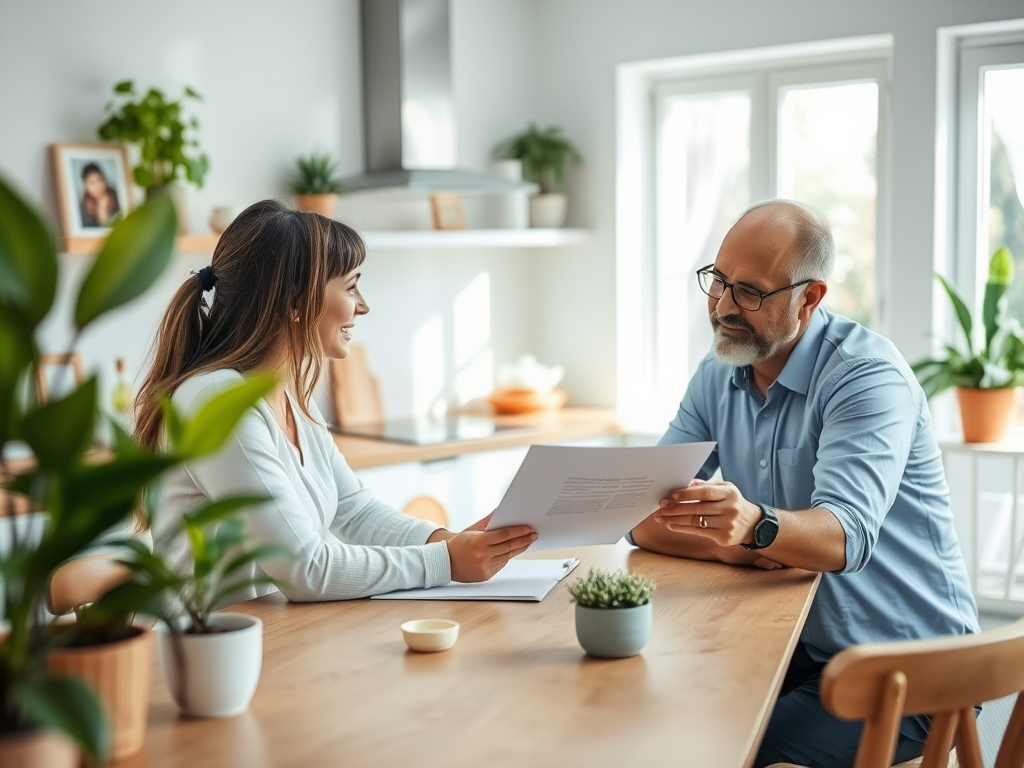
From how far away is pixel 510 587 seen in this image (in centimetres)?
180

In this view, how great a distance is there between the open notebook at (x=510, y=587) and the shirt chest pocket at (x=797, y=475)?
45 centimetres

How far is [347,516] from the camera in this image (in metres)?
2.11

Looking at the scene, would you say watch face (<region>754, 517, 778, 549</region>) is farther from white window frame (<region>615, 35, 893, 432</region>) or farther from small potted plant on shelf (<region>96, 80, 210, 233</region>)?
white window frame (<region>615, 35, 893, 432</region>)

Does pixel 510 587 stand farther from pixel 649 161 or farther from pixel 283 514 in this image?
pixel 649 161

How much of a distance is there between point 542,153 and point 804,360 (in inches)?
104

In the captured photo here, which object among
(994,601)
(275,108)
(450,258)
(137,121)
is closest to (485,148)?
(450,258)

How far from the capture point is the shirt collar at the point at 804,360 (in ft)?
7.05

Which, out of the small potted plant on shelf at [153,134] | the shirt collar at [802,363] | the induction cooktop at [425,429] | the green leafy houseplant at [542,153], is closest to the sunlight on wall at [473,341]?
the induction cooktop at [425,429]

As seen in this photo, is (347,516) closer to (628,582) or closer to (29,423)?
(628,582)

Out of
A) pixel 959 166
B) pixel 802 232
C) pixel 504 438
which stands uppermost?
pixel 959 166

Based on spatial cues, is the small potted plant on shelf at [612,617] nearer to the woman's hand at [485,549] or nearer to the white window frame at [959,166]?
the woman's hand at [485,549]

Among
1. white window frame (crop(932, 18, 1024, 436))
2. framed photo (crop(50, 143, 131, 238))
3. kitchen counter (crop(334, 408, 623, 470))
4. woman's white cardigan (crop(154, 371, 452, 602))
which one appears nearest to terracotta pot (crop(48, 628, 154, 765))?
woman's white cardigan (crop(154, 371, 452, 602))

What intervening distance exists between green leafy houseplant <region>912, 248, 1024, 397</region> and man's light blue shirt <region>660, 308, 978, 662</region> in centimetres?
161

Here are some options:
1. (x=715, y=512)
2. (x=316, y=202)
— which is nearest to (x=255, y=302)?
(x=715, y=512)
